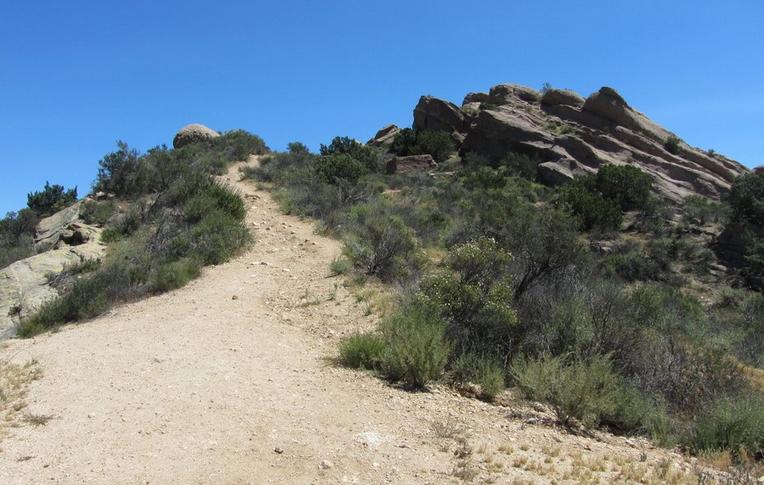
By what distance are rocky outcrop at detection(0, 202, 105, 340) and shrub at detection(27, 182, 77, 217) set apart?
760 cm

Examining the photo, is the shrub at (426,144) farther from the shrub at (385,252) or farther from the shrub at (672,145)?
the shrub at (385,252)

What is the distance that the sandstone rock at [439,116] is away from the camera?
3838cm

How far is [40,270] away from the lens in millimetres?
12609

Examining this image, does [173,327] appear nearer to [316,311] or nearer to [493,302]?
[316,311]

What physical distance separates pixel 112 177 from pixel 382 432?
1734cm

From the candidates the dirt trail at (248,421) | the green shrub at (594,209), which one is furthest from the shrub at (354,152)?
the dirt trail at (248,421)

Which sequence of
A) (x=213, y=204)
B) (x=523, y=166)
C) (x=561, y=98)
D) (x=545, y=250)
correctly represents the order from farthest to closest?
(x=561, y=98)
(x=523, y=166)
(x=213, y=204)
(x=545, y=250)

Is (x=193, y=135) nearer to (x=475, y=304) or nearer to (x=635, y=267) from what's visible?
(x=635, y=267)

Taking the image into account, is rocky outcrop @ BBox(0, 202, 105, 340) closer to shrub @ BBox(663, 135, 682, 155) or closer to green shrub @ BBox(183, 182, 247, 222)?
green shrub @ BBox(183, 182, 247, 222)

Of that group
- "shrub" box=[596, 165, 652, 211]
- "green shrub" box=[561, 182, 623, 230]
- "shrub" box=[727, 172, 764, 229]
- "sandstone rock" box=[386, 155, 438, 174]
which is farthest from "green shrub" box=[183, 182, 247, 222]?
"shrub" box=[727, 172, 764, 229]

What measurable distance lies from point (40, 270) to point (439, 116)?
2975cm

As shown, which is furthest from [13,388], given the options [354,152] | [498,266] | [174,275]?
[354,152]

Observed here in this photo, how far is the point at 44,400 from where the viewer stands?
247 inches

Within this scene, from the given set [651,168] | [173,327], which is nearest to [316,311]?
[173,327]
